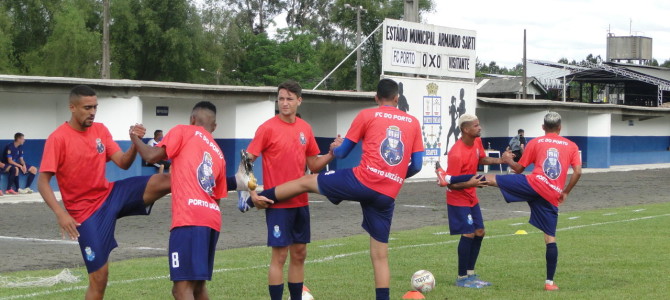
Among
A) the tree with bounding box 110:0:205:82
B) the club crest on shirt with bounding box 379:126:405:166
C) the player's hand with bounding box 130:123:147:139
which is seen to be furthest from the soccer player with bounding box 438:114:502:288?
the tree with bounding box 110:0:205:82

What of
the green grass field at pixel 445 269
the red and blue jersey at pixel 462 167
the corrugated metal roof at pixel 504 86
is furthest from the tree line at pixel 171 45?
the red and blue jersey at pixel 462 167

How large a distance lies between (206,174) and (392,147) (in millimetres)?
2011

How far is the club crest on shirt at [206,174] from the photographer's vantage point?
724 centimetres

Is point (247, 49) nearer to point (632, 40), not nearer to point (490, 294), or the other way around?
point (632, 40)

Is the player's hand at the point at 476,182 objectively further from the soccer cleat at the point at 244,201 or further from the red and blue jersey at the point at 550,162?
the soccer cleat at the point at 244,201

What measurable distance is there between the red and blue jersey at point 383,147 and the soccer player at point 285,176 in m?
0.44

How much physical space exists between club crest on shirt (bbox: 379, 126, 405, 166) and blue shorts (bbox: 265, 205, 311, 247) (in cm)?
94

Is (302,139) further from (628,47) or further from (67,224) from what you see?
(628,47)

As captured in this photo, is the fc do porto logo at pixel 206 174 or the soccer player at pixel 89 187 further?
the soccer player at pixel 89 187

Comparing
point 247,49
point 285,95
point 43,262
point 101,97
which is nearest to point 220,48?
point 247,49

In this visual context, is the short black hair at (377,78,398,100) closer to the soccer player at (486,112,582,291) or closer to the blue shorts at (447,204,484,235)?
the soccer player at (486,112,582,291)

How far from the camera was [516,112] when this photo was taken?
42.1 metres

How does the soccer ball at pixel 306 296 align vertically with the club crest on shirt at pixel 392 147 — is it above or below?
below

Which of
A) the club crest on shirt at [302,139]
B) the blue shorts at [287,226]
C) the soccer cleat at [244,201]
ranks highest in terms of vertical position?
the club crest on shirt at [302,139]
